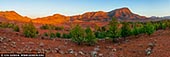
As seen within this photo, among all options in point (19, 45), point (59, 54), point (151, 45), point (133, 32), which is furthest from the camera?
point (133, 32)

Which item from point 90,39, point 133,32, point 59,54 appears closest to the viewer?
point 59,54

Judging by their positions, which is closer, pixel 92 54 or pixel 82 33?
pixel 92 54

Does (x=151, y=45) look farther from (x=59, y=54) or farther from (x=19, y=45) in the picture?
(x=19, y=45)

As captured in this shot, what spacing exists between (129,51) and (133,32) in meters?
33.7

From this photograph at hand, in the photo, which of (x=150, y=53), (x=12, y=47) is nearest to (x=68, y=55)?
(x=12, y=47)

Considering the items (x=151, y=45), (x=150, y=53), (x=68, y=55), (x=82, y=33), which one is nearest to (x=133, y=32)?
(x=82, y=33)

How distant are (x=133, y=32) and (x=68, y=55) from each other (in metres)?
41.4

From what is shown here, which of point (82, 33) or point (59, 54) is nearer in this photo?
point (59, 54)

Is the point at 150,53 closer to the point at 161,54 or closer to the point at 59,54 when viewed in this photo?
the point at 161,54

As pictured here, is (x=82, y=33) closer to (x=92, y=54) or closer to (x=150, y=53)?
(x=92, y=54)

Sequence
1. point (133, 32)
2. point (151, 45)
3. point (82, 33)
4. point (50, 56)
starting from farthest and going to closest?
point (133, 32) → point (82, 33) → point (151, 45) → point (50, 56)

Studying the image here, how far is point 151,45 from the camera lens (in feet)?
150

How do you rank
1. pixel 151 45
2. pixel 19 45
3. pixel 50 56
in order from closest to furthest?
pixel 50 56 < pixel 19 45 < pixel 151 45

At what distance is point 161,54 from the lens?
38219mm
